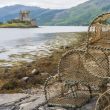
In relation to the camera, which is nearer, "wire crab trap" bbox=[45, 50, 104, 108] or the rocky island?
"wire crab trap" bbox=[45, 50, 104, 108]

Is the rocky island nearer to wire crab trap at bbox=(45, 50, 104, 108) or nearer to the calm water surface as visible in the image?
the calm water surface

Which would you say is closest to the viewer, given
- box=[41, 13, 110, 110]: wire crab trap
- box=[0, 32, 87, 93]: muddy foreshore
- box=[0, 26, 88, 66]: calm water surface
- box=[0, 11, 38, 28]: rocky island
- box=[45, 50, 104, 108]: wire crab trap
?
box=[41, 13, 110, 110]: wire crab trap

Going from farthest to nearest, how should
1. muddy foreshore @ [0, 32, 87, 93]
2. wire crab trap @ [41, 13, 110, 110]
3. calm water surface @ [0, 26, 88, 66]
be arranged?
1. calm water surface @ [0, 26, 88, 66]
2. muddy foreshore @ [0, 32, 87, 93]
3. wire crab trap @ [41, 13, 110, 110]

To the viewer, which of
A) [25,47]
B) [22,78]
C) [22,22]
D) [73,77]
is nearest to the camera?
[73,77]

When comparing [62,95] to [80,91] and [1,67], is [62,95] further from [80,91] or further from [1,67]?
[1,67]

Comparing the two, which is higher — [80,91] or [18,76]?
[80,91]

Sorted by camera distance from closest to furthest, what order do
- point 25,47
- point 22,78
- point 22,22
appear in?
point 22,78 → point 25,47 → point 22,22

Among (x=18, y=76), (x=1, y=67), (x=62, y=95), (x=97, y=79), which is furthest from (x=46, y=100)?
(x=1, y=67)

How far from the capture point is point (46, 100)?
12477 mm

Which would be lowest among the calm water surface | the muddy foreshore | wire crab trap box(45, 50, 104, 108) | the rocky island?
the rocky island

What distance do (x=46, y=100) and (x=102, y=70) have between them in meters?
2.03

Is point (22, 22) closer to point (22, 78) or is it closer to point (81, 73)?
point (22, 78)

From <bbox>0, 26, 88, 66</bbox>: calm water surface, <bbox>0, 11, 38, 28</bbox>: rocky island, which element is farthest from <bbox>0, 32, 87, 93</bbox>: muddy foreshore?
<bbox>0, 11, 38, 28</bbox>: rocky island

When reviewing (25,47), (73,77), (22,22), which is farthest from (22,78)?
(22,22)
